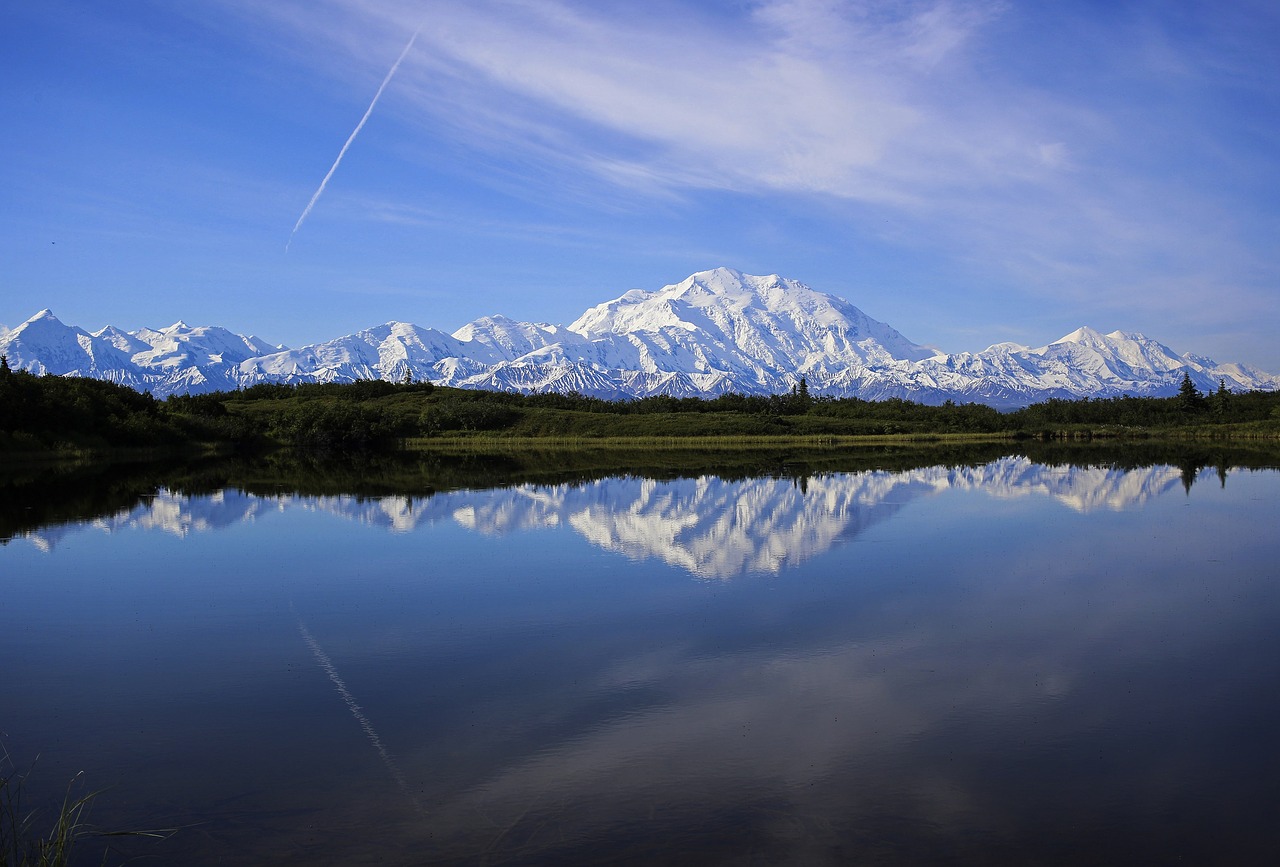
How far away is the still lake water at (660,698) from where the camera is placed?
330 inches

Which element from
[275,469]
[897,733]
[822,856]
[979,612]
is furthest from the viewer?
[275,469]

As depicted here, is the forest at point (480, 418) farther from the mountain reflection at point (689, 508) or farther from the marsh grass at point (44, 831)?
the marsh grass at point (44, 831)

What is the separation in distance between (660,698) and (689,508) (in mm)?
22788

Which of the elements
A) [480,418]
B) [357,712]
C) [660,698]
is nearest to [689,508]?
Result: [660,698]

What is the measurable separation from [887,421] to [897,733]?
5201 inches

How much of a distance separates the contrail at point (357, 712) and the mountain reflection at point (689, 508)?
8.85 meters

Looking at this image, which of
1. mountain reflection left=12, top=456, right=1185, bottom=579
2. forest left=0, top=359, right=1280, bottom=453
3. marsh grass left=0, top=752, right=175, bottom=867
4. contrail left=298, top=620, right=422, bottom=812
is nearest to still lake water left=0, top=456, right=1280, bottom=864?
contrail left=298, top=620, right=422, bottom=812

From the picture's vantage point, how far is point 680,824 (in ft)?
→ 27.6

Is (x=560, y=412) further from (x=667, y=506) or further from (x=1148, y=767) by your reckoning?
(x=1148, y=767)

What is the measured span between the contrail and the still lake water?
62 mm

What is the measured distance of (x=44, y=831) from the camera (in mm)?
8320

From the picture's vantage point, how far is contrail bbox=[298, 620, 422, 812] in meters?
9.35

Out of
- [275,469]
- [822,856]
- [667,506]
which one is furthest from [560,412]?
[822,856]

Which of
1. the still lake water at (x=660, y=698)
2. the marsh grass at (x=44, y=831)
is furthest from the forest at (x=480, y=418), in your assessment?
the marsh grass at (x=44, y=831)
